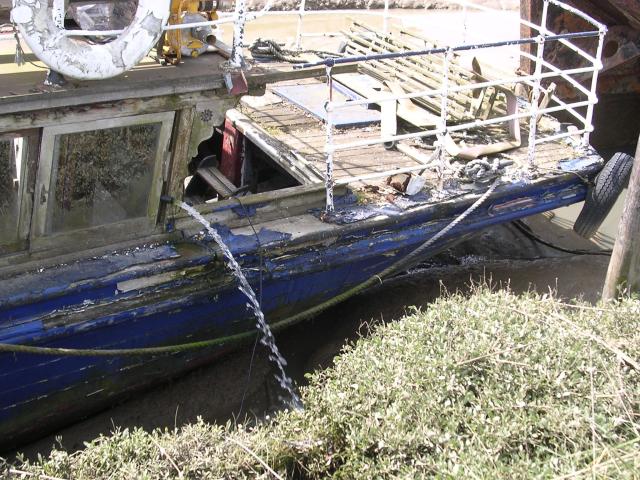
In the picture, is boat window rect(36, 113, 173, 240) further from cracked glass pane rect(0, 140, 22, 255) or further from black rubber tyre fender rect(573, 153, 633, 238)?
black rubber tyre fender rect(573, 153, 633, 238)

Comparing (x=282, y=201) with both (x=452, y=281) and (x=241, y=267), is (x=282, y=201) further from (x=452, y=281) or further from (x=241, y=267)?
(x=452, y=281)

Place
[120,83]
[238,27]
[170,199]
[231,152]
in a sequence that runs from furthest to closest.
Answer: [231,152] < [170,199] < [238,27] < [120,83]

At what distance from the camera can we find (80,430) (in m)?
5.61

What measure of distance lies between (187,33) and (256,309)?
1938mm

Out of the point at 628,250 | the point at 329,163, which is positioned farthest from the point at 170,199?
the point at 628,250

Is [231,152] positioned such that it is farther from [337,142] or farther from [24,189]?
[24,189]

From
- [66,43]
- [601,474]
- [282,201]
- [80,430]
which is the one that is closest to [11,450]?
[80,430]

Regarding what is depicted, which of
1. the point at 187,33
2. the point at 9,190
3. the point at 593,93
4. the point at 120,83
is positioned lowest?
the point at 9,190

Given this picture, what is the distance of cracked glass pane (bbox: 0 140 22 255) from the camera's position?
179 inches

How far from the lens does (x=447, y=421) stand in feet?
14.2

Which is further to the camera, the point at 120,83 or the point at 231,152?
the point at 231,152

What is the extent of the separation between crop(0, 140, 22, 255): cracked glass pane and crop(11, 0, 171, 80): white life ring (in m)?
0.66

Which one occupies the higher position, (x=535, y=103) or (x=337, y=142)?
(x=535, y=103)

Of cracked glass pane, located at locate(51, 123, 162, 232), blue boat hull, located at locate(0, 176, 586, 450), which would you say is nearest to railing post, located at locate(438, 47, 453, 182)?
blue boat hull, located at locate(0, 176, 586, 450)
